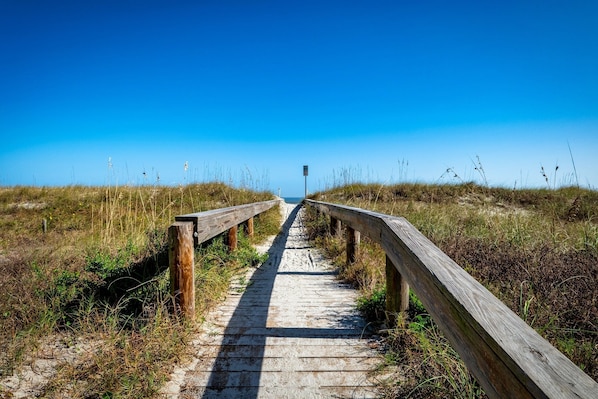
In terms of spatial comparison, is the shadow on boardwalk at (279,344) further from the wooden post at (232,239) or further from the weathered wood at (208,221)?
the wooden post at (232,239)

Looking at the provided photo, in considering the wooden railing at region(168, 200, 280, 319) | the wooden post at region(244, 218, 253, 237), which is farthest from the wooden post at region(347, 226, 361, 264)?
the wooden post at region(244, 218, 253, 237)

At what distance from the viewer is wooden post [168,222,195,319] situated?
2523 millimetres

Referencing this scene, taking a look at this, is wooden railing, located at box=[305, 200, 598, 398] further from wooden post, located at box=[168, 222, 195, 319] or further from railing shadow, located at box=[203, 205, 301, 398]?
wooden post, located at box=[168, 222, 195, 319]

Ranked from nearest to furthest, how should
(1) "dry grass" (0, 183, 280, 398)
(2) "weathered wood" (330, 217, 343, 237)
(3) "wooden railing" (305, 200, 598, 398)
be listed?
(3) "wooden railing" (305, 200, 598, 398)
(1) "dry grass" (0, 183, 280, 398)
(2) "weathered wood" (330, 217, 343, 237)

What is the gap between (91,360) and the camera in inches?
82.8

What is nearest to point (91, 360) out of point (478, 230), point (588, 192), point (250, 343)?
point (250, 343)

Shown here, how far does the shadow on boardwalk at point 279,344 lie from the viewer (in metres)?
1.96

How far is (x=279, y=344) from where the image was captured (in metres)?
2.47

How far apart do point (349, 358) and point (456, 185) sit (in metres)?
13.1

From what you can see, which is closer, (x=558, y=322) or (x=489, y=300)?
(x=489, y=300)

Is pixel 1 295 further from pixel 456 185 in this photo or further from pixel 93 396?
pixel 456 185

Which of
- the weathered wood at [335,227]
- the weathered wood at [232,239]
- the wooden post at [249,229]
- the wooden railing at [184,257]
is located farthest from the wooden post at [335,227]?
the wooden railing at [184,257]

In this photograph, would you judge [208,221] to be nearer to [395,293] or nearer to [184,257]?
[184,257]

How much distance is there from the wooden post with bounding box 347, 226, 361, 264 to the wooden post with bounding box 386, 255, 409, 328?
5.55ft
